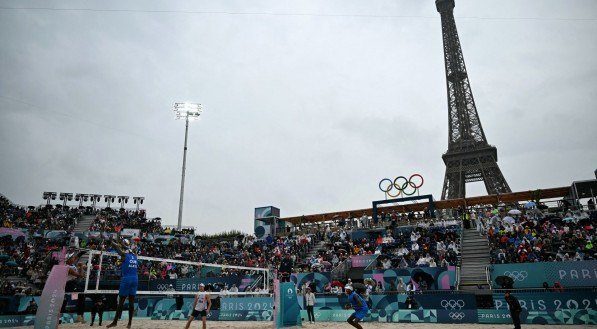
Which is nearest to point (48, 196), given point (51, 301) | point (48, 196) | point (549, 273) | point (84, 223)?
point (48, 196)

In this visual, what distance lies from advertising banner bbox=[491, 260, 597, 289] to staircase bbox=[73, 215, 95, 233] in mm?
37417

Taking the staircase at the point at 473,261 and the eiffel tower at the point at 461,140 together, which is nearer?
the staircase at the point at 473,261

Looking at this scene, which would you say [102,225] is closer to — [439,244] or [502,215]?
[439,244]

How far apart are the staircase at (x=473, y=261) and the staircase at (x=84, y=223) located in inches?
1381

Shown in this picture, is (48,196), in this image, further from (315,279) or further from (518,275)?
(518,275)

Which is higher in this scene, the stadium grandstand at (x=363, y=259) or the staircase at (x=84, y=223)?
the staircase at (x=84, y=223)

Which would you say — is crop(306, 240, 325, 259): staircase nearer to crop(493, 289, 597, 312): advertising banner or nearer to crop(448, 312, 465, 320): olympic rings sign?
crop(448, 312, 465, 320): olympic rings sign

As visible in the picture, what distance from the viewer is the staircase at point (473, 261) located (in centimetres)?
2134

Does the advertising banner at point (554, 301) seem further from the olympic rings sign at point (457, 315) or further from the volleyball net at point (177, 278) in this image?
the volleyball net at point (177, 278)

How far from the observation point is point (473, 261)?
78.0 ft

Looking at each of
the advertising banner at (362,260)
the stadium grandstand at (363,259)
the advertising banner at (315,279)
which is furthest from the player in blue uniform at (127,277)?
the advertising banner at (362,260)

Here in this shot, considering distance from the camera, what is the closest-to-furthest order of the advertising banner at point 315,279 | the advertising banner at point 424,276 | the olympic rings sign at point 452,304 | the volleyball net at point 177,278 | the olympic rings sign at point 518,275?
the olympic rings sign at point 452,304 → the olympic rings sign at point 518,275 → the advertising banner at point 424,276 → the advertising banner at point 315,279 → the volleyball net at point 177,278

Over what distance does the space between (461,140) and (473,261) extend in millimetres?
32953

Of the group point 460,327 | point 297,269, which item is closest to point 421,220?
point 297,269
